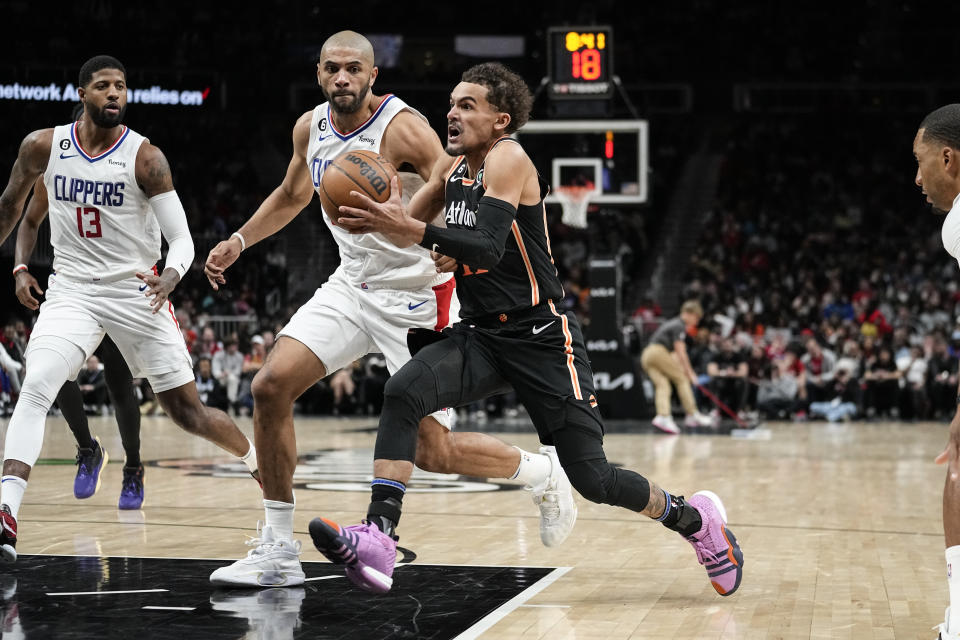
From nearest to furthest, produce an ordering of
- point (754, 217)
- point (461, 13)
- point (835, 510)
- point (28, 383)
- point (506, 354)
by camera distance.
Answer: point (506, 354), point (28, 383), point (835, 510), point (754, 217), point (461, 13)

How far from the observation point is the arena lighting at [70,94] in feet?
71.7

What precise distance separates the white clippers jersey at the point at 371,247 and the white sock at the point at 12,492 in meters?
1.68

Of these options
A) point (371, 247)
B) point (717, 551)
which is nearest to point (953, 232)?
point (717, 551)

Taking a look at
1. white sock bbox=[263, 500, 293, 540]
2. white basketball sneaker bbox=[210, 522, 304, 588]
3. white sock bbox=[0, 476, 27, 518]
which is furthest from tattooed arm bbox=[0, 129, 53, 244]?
white basketball sneaker bbox=[210, 522, 304, 588]

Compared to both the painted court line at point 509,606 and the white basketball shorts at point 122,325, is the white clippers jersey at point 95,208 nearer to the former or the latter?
the white basketball shorts at point 122,325

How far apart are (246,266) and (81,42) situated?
231 inches

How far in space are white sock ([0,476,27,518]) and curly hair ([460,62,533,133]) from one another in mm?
2578

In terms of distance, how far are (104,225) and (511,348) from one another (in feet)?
8.30

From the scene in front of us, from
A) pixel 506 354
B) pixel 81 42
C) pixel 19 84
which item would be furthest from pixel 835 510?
pixel 81 42

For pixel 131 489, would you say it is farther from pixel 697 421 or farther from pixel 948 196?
pixel 697 421

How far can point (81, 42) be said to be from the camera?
2427 centimetres

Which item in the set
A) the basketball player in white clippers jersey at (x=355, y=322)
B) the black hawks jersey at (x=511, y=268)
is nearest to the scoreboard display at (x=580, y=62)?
the basketball player in white clippers jersey at (x=355, y=322)

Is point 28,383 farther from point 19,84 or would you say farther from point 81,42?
point 81,42

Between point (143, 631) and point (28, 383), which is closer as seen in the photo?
point (143, 631)
